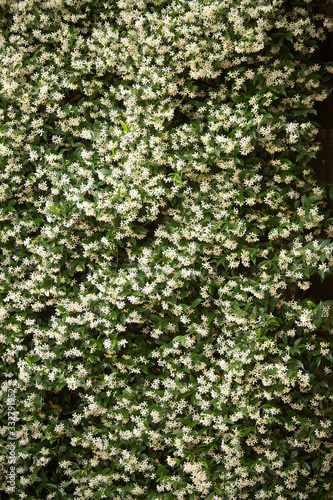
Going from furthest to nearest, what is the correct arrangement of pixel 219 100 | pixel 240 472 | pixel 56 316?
pixel 56 316 → pixel 219 100 → pixel 240 472

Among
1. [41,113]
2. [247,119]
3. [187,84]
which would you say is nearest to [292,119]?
[247,119]

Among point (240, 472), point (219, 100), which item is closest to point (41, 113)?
point (219, 100)

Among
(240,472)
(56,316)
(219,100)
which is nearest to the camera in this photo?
(240,472)

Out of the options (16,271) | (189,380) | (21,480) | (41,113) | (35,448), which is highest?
(41,113)

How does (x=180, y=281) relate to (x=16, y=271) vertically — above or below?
below

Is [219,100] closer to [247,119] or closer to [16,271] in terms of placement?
[247,119]

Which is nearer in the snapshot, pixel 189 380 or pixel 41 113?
pixel 189 380

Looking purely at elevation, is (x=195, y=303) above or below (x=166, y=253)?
below
